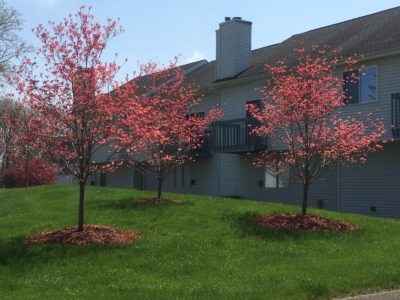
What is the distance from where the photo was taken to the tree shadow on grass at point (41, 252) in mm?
9719

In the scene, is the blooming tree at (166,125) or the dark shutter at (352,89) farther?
the dark shutter at (352,89)

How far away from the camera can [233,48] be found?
26.2 meters

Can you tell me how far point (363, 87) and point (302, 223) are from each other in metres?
8.73

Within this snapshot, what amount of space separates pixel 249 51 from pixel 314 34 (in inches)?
117

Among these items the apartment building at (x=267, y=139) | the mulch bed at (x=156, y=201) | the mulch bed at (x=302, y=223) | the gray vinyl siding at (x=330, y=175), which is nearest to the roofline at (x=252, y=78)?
the apartment building at (x=267, y=139)

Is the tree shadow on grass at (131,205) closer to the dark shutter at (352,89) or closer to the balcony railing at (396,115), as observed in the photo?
the balcony railing at (396,115)

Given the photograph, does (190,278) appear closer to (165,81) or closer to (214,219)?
(214,219)

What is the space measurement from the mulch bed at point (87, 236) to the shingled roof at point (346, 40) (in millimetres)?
9177

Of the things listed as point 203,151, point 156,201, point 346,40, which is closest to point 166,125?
point 156,201

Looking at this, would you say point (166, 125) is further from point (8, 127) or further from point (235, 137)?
point (235, 137)

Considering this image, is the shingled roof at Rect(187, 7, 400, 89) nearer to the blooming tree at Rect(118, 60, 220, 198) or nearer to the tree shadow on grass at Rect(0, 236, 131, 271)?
the blooming tree at Rect(118, 60, 220, 198)

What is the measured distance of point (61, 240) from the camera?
35.6 ft

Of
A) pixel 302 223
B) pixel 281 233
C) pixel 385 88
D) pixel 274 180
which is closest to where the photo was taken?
pixel 281 233

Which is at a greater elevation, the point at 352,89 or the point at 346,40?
the point at 346,40
